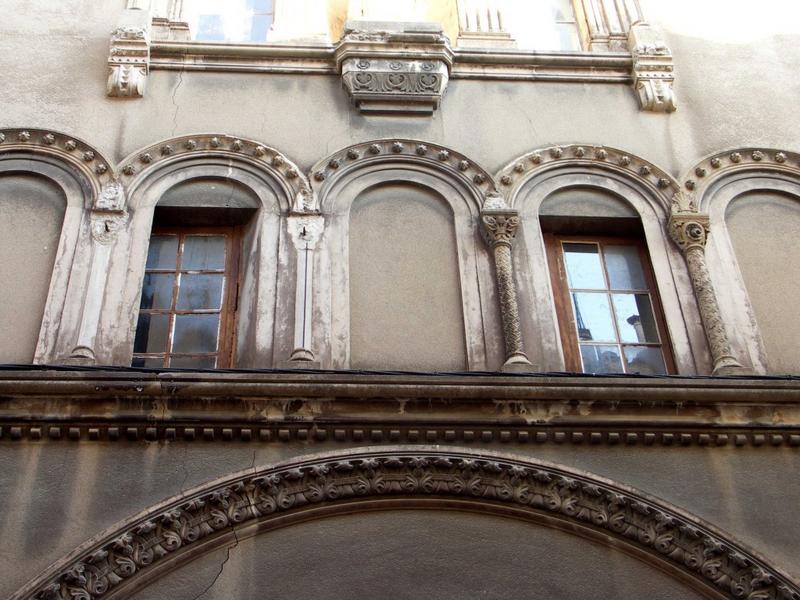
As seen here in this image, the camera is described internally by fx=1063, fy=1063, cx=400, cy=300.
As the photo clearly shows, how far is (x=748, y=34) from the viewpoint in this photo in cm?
1016

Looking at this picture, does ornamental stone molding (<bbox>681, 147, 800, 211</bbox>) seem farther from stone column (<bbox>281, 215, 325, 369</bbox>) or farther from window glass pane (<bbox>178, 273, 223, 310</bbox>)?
window glass pane (<bbox>178, 273, 223, 310</bbox>)

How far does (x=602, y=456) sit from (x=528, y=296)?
152 centimetres

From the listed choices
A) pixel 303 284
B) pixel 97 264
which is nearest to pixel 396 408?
pixel 303 284

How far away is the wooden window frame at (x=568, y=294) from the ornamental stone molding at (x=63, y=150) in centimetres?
351

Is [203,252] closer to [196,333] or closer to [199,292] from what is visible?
[199,292]

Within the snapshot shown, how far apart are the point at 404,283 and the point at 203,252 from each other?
1645mm

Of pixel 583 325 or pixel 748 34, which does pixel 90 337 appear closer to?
pixel 583 325

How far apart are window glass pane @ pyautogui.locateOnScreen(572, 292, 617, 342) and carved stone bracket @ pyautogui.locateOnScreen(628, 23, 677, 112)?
2055 mm

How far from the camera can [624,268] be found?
852 cm

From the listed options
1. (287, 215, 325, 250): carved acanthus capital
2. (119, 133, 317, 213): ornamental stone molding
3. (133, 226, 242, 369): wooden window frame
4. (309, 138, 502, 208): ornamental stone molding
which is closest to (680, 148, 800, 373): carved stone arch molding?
(309, 138, 502, 208): ornamental stone molding

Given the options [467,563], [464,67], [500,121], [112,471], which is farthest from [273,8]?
[467,563]

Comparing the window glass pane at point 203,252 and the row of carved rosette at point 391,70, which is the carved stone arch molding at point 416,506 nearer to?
the window glass pane at point 203,252

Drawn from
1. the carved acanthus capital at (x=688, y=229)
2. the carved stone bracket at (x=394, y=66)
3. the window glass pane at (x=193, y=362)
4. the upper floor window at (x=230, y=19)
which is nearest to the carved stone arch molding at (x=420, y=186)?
the carved stone bracket at (x=394, y=66)

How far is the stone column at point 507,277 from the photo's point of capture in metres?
7.38
